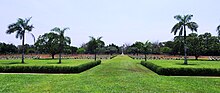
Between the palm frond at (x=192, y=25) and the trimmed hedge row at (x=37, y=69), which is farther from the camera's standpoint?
the palm frond at (x=192, y=25)

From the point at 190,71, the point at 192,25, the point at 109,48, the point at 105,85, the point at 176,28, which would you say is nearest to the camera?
the point at 105,85

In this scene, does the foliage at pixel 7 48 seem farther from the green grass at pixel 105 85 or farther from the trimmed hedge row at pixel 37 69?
the green grass at pixel 105 85

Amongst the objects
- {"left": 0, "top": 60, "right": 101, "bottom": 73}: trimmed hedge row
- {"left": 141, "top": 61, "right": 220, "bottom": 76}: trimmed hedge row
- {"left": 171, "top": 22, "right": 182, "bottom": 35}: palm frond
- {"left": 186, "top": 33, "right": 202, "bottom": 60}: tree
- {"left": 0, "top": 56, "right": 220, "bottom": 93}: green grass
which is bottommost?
{"left": 0, "top": 56, "right": 220, "bottom": 93}: green grass

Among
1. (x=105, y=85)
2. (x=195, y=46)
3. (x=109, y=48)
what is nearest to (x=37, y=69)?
(x=105, y=85)

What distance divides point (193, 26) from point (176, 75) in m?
18.2

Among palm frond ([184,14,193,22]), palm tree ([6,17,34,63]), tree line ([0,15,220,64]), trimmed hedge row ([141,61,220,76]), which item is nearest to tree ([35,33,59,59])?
tree line ([0,15,220,64])

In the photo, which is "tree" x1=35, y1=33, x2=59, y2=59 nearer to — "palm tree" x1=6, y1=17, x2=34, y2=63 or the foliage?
"palm tree" x1=6, y1=17, x2=34, y2=63

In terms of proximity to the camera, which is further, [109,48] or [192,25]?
[109,48]

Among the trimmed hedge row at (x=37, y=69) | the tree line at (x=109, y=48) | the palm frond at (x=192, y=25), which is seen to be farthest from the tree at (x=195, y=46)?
the trimmed hedge row at (x=37, y=69)

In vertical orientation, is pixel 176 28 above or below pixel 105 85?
above

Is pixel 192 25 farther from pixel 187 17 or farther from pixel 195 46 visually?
pixel 195 46

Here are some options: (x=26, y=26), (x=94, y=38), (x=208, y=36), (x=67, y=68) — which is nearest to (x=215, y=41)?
(x=208, y=36)

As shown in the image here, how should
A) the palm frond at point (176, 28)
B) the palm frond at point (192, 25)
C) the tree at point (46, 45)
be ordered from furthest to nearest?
the tree at point (46, 45), the palm frond at point (176, 28), the palm frond at point (192, 25)

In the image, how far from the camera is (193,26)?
42.9 metres
